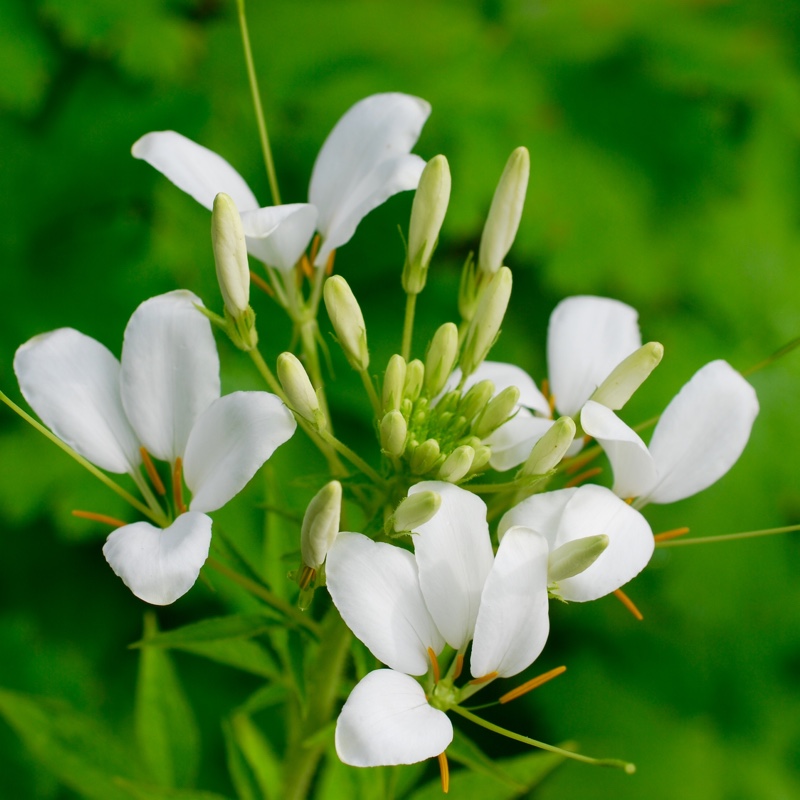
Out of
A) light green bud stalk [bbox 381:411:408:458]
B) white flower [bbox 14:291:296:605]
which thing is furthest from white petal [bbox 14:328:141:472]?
light green bud stalk [bbox 381:411:408:458]

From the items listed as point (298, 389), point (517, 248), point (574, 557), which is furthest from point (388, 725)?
point (517, 248)

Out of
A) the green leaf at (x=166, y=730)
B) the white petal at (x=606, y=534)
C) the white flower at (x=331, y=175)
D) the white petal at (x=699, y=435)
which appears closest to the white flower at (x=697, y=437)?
the white petal at (x=699, y=435)

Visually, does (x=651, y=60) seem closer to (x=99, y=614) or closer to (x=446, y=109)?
(x=446, y=109)

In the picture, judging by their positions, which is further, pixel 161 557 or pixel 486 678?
pixel 486 678

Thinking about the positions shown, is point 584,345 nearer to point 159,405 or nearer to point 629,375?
point 629,375

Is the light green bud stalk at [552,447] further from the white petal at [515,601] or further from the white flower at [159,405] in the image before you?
the white flower at [159,405]

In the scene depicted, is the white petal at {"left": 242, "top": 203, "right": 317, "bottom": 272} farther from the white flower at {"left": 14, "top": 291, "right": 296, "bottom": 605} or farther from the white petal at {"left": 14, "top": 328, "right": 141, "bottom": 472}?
the white petal at {"left": 14, "top": 328, "right": 141, "bottom": 472}

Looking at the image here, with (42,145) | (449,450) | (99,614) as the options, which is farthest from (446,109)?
(99,614)
